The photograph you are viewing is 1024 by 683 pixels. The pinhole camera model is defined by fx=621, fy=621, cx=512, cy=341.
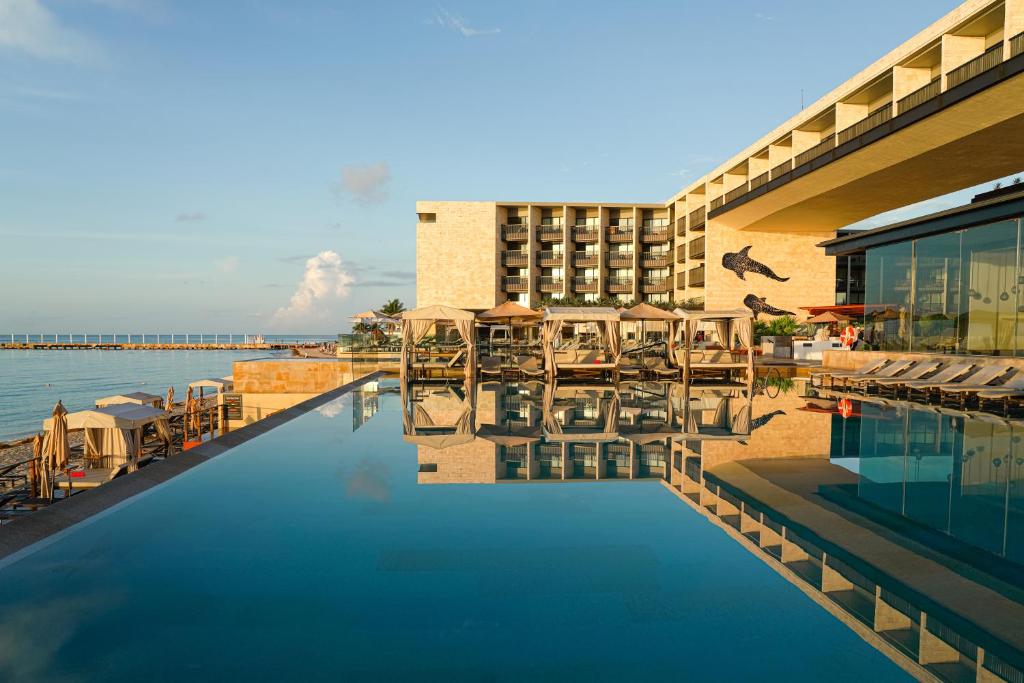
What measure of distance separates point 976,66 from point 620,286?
28638 millimetres

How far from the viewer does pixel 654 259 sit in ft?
152

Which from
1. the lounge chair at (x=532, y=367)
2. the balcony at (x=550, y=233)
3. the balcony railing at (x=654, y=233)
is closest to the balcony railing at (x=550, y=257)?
the balcony at (x=550, y=233)

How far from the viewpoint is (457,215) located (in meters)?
45.5

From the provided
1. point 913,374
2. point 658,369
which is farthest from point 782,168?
point 913,374

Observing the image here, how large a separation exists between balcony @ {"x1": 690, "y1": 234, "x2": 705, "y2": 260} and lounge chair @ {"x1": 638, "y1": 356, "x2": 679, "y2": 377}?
20195mm

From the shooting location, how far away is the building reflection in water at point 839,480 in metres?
3.14

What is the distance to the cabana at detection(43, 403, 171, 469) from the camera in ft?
36.4

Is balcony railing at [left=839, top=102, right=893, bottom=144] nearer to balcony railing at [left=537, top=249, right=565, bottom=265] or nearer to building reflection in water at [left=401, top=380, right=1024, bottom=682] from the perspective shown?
building reflection in water at [left=401, top=380, right=1024, bottom=682]

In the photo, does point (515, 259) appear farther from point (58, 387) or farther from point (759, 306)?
point (58, 387)

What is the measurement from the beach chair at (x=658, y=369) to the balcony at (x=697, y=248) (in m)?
20.3

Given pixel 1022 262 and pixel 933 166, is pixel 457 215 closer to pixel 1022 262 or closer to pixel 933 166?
pixel 933 166

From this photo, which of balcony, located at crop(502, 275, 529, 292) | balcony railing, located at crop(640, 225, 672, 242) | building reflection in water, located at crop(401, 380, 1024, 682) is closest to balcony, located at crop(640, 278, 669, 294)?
balcony railing, located at crop(640, 225, 672, 242)

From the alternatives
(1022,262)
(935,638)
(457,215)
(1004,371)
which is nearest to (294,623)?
(935,638)

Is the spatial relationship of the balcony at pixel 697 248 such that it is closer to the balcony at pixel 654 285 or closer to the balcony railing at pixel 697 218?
the balcony railing at pixel 697 218
